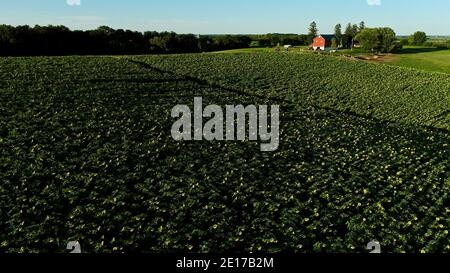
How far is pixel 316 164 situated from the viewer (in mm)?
20703

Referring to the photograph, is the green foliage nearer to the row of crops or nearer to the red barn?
the red barn

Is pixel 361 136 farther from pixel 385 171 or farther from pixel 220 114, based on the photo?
pixel 220 114

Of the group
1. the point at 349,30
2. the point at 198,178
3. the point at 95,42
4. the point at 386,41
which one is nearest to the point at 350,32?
the point at 349,30

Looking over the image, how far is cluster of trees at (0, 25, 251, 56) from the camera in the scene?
224 feet

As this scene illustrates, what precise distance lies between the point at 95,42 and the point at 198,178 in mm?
72271

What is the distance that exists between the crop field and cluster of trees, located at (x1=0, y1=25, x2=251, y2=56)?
128 ft

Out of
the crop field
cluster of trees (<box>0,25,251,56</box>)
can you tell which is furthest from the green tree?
the crop field

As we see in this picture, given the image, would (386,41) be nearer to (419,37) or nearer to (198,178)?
(419,37)

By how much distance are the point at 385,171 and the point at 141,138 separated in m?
15.0

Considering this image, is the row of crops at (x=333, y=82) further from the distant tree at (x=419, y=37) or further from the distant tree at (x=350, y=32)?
the distant tree at (x=419, y=37)

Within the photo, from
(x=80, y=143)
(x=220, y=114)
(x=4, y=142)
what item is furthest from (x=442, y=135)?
(x=4, y=142)

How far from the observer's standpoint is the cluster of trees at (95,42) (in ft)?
224

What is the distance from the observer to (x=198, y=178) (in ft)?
60.4

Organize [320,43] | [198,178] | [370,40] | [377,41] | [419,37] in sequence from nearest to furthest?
[198,178]
[377,41]
[370,40]
[320,43]
[419,37]
